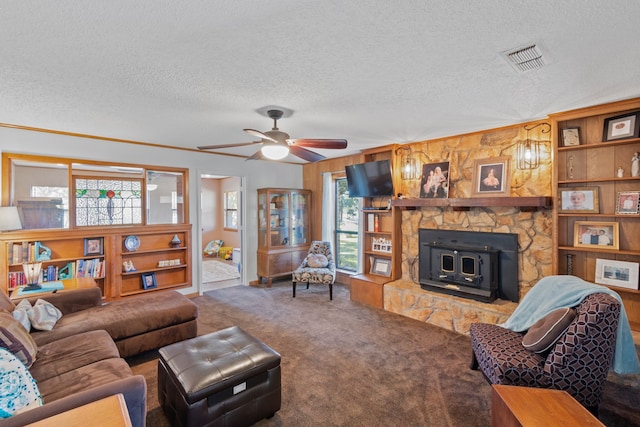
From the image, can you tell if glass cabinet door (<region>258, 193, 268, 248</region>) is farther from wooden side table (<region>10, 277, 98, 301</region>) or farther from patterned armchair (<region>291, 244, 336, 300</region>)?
wooden side table (<region>10, 277, 98, 301</region>)

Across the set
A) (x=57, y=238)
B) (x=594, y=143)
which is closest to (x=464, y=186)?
(x=594, y=143)

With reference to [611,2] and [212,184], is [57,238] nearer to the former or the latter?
[212,184]

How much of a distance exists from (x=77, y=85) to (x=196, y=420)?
8.59 ft

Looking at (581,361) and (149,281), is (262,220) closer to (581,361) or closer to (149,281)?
(149,281)

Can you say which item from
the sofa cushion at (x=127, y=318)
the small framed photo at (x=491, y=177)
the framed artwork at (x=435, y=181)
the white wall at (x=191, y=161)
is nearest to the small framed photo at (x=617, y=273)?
the small framed photo at (x=491, y=177)

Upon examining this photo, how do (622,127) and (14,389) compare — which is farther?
(622,127)

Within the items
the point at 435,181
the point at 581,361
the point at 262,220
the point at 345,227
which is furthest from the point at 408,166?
the point at 581,361

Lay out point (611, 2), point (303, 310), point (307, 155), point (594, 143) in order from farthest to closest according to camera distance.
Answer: point (303, 310) < point (307, 155) < point (594, 143) < point (611, 2)

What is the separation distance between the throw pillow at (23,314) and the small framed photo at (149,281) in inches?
77.2

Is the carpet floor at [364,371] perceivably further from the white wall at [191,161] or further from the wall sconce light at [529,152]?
the wall sconce light at [529,152]

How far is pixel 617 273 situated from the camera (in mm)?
2951

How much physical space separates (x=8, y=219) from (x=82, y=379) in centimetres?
244

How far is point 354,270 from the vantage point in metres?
5.75

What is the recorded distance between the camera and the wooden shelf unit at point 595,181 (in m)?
2.90
